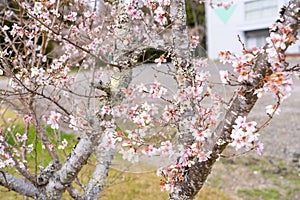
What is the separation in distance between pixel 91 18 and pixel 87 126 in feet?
1.99

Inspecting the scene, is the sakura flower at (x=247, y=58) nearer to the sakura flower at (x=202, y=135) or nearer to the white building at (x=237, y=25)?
the sakura flower at (x=202, y=135)

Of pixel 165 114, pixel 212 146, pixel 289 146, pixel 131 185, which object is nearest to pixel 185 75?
pixel 165 114

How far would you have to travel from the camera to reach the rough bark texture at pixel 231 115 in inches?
35.0

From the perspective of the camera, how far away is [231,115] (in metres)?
1.03

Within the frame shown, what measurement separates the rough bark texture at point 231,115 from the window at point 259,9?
46.1 ft

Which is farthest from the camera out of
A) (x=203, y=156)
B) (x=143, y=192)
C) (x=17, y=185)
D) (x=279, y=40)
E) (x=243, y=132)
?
(x=143, y=192)

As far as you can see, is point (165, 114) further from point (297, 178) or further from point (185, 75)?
point (297, 178)

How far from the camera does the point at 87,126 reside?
1644 millimetres

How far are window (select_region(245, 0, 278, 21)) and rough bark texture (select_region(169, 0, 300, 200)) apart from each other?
1404 centimetres

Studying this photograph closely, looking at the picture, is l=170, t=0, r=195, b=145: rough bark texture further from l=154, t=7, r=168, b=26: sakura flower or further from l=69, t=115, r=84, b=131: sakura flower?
l=69, t=115, r=84, b=131: sakura flower

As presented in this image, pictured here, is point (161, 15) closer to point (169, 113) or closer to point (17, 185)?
point (169, 113)

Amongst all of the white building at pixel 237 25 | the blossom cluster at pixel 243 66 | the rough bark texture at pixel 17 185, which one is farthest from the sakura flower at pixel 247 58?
the white building at pixel 237 25

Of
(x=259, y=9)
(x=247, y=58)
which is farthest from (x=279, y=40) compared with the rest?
(x=259, y=9)

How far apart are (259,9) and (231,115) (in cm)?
1547
